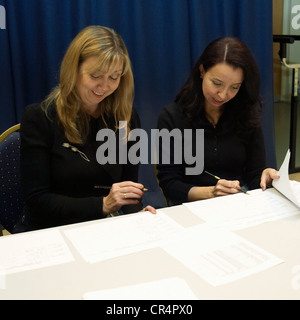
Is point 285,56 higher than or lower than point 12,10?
lower

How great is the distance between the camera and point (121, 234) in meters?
1.15

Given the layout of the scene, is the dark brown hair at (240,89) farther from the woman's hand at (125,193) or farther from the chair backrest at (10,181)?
the chair backrest at (10,181)

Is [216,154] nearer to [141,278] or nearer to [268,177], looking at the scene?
[268,177]

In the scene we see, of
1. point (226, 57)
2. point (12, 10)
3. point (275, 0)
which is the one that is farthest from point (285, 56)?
point (12, 10)

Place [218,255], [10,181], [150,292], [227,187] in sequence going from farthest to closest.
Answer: [10,181], [227,187], [218,255], [150,292]

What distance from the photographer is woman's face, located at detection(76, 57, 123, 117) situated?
1.50 metres

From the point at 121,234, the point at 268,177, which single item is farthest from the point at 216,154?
the point at 121,234

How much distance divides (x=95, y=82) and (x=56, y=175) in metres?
0.37

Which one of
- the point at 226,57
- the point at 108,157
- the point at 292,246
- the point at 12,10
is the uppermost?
the point at 12,10

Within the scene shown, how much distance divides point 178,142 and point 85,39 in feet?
1.92

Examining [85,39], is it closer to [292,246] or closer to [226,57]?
[226,57]

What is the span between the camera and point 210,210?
51.9 inches

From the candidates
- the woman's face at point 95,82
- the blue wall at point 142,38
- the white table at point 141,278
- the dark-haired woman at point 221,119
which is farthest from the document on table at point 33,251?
the blue wall at point 142,38

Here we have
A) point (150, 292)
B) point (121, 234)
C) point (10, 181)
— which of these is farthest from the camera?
point (10, 181)
